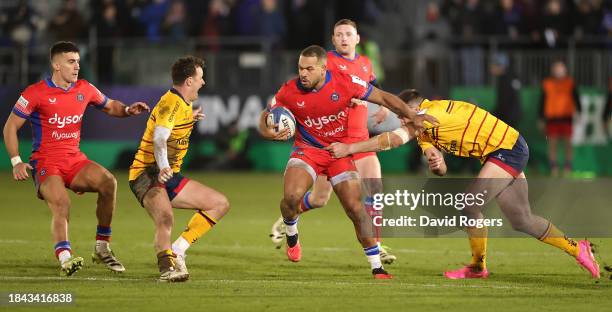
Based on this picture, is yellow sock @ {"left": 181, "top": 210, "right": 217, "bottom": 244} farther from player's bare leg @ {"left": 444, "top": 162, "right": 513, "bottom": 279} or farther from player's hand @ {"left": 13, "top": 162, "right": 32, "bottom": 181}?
player's bare leg @ {"left": 444, "top": 162, "right": 513, "bottom": 279}

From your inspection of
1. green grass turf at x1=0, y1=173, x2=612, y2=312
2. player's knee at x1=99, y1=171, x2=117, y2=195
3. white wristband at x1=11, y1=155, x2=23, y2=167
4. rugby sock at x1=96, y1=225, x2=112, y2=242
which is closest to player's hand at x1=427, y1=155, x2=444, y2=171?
green grass turf at x1=0, y1=173, x2=612, y2=312

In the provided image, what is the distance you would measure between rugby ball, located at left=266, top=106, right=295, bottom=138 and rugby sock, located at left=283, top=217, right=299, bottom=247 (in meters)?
1.24

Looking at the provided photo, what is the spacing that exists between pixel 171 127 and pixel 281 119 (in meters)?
1.14

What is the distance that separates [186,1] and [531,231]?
54.9 ft

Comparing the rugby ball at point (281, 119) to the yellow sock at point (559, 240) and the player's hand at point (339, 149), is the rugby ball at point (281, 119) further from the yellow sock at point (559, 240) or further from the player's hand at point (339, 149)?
the yellow sock at point (559, 240)

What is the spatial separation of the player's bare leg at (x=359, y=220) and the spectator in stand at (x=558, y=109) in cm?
1271

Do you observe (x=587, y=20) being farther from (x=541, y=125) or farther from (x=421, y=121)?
(x=421, y=121)

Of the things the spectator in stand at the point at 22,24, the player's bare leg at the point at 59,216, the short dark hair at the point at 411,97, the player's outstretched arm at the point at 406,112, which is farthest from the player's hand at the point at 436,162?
the spectator in stand at the point at 22,24

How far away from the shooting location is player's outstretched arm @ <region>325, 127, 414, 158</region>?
11070 mm

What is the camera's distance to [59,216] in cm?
1131

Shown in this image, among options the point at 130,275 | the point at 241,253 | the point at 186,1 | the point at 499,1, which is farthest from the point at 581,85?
the point at 130,275

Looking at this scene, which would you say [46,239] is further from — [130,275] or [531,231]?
[531,231]

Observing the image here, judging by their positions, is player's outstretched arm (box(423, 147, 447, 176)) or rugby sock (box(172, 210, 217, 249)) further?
rugby sock (box(172, 210, 217, 249))

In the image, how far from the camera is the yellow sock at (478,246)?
449 inches
